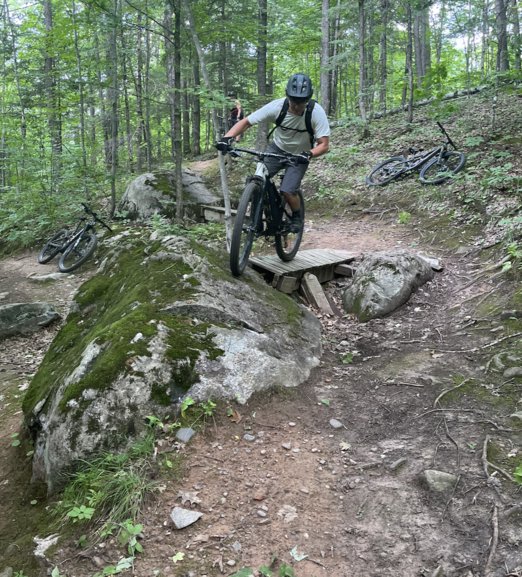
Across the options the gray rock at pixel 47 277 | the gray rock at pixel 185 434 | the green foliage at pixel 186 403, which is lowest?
the gray rock at pixel 185 434

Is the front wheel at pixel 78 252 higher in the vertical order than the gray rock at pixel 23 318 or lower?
higher

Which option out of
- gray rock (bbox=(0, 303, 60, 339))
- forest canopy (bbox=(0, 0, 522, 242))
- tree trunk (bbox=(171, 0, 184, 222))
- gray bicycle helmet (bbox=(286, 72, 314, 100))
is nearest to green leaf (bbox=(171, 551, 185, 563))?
gray bicycle helmet (bbox=(286, 72, 314, 100))

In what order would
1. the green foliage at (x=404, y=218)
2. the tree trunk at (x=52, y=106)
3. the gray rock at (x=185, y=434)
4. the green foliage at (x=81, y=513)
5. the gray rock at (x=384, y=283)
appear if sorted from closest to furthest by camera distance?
the green foliage at (x=81, y=513) → the gray rock at (x=185, y=434) → the gray rock at (x=384, y=283) → the green foliage at (x=404, y=218) → the tree trunk at (x=52, y=106)

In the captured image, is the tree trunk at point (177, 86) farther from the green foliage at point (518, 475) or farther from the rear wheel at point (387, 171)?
the green foliage at point (518, 475)

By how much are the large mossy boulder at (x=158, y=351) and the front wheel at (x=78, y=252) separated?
5682mm

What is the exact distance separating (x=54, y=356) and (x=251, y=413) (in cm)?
254

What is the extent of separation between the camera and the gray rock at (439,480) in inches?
112

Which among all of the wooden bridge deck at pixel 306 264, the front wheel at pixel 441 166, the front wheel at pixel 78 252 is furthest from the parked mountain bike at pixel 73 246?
the front wheel at pixel 441 166

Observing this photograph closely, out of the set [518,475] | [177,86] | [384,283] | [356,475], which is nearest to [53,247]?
[177,86]

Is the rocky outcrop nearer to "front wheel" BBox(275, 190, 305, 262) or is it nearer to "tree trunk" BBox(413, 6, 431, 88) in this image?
"front wheel" BBox(275, 190, 305, 262)

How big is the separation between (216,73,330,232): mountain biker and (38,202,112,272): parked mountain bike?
6.95m

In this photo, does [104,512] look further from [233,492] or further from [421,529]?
[421,529]

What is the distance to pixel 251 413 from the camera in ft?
12.3

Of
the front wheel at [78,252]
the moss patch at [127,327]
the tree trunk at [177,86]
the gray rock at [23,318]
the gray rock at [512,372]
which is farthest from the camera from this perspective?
the front wheel at [78,252]
